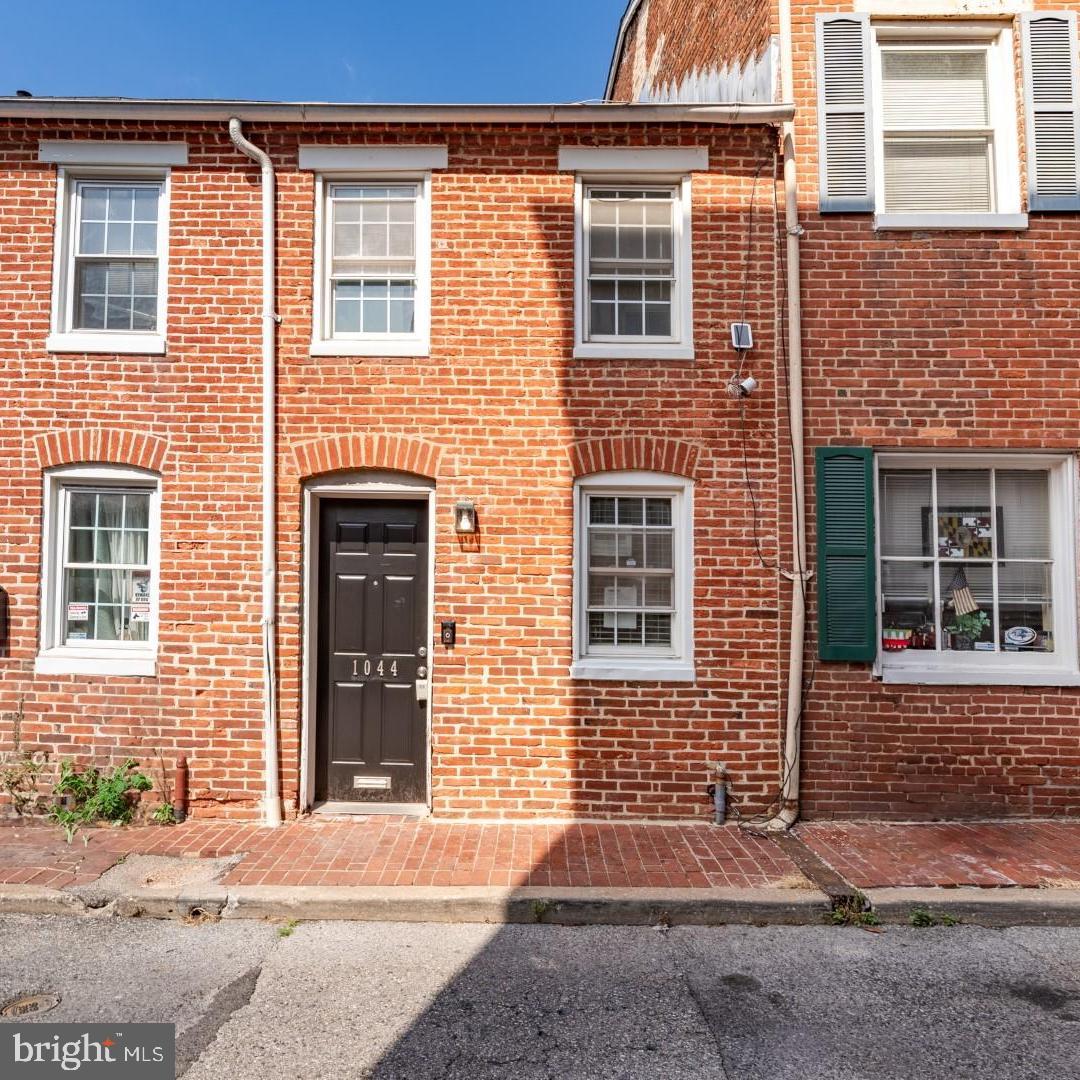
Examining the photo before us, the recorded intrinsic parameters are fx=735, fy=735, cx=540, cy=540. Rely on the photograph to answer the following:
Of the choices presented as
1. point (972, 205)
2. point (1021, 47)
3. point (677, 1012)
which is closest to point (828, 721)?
point (677, 1012)

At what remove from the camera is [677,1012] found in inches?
139

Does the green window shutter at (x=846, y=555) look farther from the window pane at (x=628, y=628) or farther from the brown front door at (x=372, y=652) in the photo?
the brown front door at (x=372, y=652)

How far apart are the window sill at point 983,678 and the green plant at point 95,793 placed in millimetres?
6022

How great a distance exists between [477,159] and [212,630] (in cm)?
446

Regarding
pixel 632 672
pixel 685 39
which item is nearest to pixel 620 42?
pixel 685 39

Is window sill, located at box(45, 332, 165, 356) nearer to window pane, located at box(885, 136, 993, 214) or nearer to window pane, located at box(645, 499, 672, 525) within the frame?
window pane, located at box(645, 499, 672, 525)

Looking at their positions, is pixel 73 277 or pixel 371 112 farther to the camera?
pixel 73 277

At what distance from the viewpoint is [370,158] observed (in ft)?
20.1

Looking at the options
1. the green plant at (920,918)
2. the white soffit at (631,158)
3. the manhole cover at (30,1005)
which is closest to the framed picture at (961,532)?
the green plant at (920,918)

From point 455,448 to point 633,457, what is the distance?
1450mm

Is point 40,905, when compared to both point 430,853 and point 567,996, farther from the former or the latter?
point 567,996

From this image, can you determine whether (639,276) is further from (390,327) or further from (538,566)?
(538,566)

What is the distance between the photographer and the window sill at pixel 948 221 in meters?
6.03

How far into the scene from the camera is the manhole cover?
136 inches
